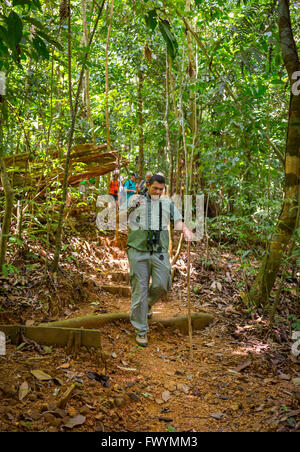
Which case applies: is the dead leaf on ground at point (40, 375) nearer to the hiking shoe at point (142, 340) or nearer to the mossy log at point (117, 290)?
the hiking shoe at point (142, 340)

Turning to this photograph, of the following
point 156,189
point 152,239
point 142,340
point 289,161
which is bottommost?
point 142,340

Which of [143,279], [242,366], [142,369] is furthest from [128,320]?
[242,366]

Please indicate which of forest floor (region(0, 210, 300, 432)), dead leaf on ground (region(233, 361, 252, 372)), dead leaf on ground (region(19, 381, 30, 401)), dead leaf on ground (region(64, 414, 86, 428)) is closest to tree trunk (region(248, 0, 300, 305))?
forest floor (region(0, 210, 300, 432))

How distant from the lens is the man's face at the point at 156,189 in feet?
14.4

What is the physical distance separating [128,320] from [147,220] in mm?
1517

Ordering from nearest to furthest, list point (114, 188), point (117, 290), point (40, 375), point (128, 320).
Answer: point (40, 375) → point (128, 320) → point (117, 290) → point (114, 188)

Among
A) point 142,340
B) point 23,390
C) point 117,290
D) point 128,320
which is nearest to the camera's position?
point 23,390

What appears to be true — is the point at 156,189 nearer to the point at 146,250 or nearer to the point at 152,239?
the point at 152,239

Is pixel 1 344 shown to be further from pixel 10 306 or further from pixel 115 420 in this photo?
pixel 115 420

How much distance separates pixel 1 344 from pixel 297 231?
326 centimetres

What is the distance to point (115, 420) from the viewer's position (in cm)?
265

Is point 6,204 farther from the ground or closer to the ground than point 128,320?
farther from the ground

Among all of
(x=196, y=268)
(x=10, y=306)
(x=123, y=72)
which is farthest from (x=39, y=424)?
(x=123, y=72)

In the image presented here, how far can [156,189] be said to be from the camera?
441cm
